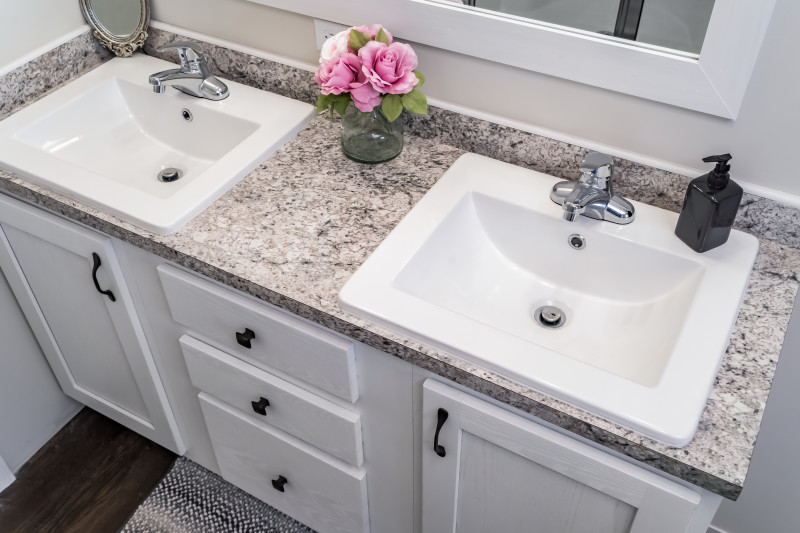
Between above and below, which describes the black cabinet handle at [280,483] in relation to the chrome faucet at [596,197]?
below

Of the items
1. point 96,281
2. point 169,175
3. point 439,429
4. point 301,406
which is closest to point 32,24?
point 169,175

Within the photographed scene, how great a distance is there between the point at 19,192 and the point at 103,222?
214 mm

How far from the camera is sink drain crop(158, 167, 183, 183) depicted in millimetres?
1528

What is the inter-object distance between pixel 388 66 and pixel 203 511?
113 centimetres

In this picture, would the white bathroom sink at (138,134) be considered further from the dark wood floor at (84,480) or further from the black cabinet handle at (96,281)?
the dark wood floor at (84,480)

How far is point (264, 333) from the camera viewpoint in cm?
123

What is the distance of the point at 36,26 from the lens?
1.55 m

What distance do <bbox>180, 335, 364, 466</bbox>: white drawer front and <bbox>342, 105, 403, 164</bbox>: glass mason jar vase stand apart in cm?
44

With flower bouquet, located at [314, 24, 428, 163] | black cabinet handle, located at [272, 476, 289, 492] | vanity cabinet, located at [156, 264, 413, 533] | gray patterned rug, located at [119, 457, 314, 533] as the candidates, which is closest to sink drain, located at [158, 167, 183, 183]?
vanity cabinet, located at [156, 264, 413, 533]

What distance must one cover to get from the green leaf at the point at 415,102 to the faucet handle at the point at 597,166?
30cm

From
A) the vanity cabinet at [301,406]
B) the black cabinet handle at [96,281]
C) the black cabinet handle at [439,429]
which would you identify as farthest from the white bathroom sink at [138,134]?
the black cabinet handle at [439,429]

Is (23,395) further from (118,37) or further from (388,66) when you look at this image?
(388,66)

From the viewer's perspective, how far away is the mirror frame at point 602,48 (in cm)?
105

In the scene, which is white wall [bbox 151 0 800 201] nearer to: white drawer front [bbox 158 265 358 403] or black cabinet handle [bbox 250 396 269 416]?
white drawer front [bbox 158 265 358 403]
